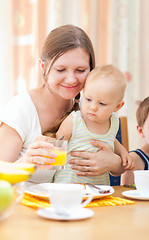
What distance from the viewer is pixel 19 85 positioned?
275cm

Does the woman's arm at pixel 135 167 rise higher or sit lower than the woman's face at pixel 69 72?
lower

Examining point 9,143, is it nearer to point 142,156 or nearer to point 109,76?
point 109,76

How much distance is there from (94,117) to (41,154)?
0.42 metres

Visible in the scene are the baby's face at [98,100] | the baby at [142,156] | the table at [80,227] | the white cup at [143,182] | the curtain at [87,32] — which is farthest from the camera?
the curtain at [87,32]

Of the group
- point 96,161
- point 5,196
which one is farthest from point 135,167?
point 5,196

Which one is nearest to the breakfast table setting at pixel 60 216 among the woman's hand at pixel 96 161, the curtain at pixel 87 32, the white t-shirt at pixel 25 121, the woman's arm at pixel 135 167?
the woman's hand at pixel 96 161

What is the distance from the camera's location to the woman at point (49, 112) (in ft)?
5.24

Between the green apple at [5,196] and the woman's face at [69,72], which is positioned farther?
the woman's face at [69,72]

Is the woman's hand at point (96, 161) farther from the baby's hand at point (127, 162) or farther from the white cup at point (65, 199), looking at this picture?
the white cup at point (65, 199)

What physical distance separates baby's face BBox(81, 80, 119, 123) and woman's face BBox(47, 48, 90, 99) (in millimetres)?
130

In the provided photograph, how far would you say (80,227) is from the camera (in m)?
0.85

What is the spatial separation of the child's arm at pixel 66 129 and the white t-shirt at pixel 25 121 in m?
0.17

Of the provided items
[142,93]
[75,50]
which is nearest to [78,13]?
[142,93]

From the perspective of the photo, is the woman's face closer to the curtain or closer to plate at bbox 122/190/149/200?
plate at bbox 122/190/149/200
